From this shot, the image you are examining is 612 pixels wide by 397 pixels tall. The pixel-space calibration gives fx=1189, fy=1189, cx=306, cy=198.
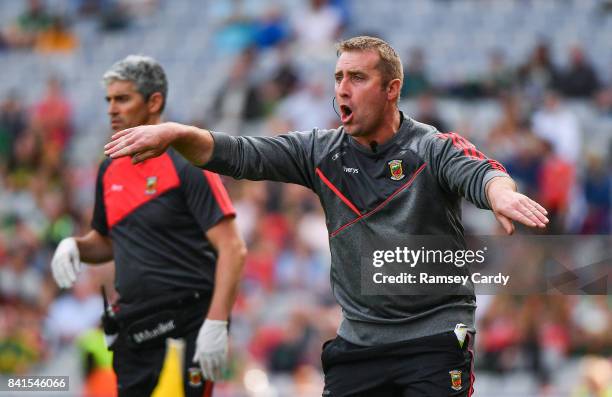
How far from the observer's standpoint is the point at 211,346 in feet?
21.4

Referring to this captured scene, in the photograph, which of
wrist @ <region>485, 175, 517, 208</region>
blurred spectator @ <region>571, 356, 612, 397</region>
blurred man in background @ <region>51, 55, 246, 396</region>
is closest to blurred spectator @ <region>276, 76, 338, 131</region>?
blurred spectator @ <region>571, 356, 612, 397</region>

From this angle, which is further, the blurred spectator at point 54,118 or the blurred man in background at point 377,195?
the blurred spectator at point 54,118

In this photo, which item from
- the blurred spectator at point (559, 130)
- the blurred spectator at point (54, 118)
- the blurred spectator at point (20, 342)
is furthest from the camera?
the blurred spectator at point (54, 118)

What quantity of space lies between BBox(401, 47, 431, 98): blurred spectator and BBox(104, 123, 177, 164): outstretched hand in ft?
31.2

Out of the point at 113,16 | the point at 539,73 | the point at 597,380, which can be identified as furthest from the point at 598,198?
the point at 113,16

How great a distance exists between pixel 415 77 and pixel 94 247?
8.05m

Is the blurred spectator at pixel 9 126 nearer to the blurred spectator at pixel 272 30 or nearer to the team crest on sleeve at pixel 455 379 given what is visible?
the blurred spectator at pixel 272 30

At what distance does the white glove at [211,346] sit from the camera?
6.54 m

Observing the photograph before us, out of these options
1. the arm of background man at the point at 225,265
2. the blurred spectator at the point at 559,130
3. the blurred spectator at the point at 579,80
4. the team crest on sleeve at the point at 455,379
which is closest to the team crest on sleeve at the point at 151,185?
the arm of background man at the point at 225,265

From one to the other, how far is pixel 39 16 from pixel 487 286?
15246 millimetres

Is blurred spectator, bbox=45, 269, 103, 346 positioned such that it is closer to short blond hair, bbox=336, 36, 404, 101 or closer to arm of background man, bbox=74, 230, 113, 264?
arm of background man, bbox=74, 230, 113, 264

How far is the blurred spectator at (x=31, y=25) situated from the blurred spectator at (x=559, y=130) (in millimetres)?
9535

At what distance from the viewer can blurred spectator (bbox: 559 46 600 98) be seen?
14.1m

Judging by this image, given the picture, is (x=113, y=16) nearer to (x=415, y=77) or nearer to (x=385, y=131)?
(x=415, y=77)
